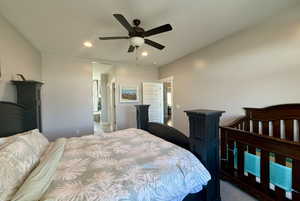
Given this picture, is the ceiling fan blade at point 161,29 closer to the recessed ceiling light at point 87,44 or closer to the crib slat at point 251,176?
the recessed ceiling light at point 87,44

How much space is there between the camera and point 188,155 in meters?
1.48

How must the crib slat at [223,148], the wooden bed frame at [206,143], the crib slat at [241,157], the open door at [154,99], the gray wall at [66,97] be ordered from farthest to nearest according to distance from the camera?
the open door at [154,99], the gray wall at [66,97], the crib slat at [223,148], the crib slat at [241,157], the wooden bed frame at [206,143]

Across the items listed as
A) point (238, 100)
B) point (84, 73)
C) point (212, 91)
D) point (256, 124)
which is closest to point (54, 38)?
point (84, 73)

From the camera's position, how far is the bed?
95 centimetres

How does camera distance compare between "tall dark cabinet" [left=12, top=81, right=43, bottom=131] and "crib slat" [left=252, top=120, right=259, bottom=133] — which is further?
"crib slat" [left=252, top=120, right=259, bottom=133]

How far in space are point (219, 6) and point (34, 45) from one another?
13.5ft

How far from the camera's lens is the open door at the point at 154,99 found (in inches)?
217

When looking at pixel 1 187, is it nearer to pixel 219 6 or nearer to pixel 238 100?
pixel 219 6

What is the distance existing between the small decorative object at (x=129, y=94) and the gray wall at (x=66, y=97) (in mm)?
1094

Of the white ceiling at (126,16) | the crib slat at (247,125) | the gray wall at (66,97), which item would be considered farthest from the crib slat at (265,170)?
the gray wall at (66,97)

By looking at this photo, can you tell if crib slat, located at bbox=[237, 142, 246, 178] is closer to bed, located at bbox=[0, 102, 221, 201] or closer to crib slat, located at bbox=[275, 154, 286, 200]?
crib slat, located at bbox=[275, 154, 286, 200]

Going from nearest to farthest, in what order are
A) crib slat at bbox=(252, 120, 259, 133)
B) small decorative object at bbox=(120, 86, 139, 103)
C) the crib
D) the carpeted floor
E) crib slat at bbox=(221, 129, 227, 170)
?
1. the crib
2. the carpeted floor
3. crib slat at bbox=(221, 129, 227, 170)
4. crib slat at bbox=(252, 120, 259, 133)
5. small decorative object at bbox=(120, 86, 139, 103)

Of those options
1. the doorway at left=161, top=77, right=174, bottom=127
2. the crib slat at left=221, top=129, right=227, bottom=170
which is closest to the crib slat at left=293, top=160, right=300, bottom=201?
the crib slat at left=221, top=129, right=227, bottom=170

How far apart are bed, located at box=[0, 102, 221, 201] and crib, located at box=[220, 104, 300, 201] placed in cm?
88
